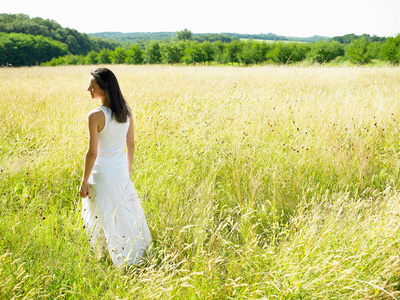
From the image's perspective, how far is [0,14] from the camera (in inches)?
2766

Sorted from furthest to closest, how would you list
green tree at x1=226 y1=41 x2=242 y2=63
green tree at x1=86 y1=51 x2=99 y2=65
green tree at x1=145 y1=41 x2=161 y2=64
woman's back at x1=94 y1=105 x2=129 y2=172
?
green tree at x1=86 y1=51 x2=99 y2=65 → green tree at x1=145 y1=41 x2=161 y2=64 → green tree at x1=226 y1=41 x2=242 y2=63 → woman's back at x1=94 y1=105 x2=129 y2=172

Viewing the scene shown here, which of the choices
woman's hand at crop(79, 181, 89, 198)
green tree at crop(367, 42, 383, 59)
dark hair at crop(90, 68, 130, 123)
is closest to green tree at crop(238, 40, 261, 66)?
green tree at crop(367, 42, 383, 59)

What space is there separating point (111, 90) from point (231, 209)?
1.57 m

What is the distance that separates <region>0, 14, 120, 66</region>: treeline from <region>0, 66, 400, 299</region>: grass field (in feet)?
159

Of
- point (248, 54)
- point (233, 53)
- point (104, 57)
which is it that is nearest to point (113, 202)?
point (248, 54)

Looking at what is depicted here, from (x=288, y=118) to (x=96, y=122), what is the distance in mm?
3491

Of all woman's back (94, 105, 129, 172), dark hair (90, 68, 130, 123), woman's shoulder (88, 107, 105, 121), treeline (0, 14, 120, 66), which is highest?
treeline (0, 14, 120, 66)

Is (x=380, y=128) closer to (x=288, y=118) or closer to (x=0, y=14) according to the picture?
(x=288, y=118)

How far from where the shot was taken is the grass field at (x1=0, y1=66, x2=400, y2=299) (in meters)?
1.79

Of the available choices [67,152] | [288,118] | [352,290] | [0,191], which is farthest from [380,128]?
[0,191]

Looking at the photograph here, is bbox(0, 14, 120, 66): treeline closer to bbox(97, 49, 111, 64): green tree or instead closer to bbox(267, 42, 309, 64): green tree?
bbox(97, 49, 111, 64): green tree

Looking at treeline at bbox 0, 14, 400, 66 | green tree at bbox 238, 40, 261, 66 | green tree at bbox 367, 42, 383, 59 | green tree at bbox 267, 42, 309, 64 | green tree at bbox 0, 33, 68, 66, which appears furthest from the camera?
green tree at bbox 0, 33, 68, 66

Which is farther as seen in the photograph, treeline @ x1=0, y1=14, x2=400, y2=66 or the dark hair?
treeline @ x1=0, y1=14, x2=400, y2=66

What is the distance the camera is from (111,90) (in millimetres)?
2422
